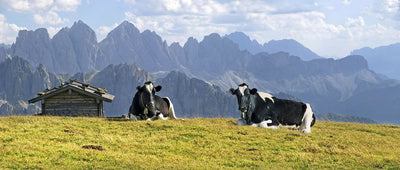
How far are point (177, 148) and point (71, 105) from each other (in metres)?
18.9

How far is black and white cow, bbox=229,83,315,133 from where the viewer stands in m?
22.5

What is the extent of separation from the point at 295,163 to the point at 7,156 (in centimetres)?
974

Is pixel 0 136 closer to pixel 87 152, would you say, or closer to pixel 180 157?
pixel 87 152

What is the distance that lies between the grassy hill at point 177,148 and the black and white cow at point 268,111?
152cm

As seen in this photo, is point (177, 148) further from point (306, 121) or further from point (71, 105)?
point (71, 105)

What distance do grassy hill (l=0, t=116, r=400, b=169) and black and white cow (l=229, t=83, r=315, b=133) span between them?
5.00 ft

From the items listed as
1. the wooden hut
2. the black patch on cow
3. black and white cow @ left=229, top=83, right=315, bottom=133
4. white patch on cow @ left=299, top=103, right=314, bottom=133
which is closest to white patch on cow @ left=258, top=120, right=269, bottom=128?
black and white cow @ left=229, top=83, right=315, bottom=133

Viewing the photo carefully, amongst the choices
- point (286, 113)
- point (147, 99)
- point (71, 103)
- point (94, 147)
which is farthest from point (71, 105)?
point (94, 147)

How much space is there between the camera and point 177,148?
15.0 m

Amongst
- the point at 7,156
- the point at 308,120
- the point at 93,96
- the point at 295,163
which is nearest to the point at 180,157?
the point at 295,163

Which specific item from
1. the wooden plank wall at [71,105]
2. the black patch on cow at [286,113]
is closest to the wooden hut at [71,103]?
the wooden plank wall at [71,105]

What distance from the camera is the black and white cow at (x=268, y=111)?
22.5 m

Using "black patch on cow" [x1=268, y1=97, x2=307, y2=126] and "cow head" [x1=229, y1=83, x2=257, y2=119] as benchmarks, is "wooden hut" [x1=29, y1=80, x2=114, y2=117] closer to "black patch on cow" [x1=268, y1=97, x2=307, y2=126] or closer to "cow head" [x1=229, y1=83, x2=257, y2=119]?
"cow head" [x1=229, y1=83, x2=257, y2=119]

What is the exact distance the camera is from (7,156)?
11.8 metres
